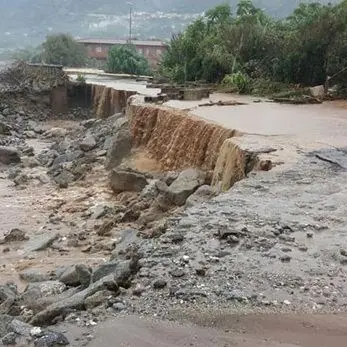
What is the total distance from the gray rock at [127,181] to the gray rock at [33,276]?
5811mm

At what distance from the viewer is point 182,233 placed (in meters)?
8.51

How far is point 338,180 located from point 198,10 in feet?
466

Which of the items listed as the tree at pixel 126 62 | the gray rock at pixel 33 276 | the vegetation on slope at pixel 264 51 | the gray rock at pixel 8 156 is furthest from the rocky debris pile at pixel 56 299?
the tree at pixel 126 62

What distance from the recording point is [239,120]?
17094 millimetres

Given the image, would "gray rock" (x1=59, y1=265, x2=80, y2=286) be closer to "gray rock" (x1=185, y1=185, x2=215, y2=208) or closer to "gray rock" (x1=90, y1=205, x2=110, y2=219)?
"gray rock" (x1=185, y1=185, x2=215, y2=208)

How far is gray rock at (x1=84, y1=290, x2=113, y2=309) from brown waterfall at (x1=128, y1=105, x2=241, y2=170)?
8.43 metres

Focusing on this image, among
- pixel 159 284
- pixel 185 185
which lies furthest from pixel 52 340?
pixel 185 185

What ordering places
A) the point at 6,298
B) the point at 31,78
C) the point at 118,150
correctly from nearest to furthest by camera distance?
the point at 6,298 → the point at 118,150 → the point at 31,78

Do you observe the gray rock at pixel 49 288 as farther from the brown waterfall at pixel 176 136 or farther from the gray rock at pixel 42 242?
the brown waterfall at pixel 176 136

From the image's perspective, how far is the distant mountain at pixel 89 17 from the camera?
14738 cm

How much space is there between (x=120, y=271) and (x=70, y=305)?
78cm

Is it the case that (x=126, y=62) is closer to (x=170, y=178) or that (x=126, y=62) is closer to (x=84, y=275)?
(x=170, y=178)

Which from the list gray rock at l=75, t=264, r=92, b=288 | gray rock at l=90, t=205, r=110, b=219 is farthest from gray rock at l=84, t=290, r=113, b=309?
gray rock at l=90, t=205, r=110, b=219

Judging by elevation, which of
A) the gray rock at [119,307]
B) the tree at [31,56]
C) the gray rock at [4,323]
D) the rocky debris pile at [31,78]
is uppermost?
the tree at [31,56]
